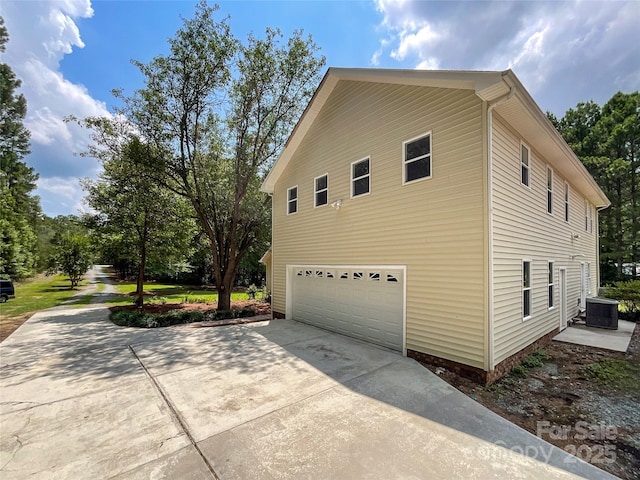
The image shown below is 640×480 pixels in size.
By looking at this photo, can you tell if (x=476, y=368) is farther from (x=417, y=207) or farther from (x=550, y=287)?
(x=550, y=287)

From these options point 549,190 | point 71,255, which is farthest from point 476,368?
point 71,255

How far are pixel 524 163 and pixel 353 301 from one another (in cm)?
544

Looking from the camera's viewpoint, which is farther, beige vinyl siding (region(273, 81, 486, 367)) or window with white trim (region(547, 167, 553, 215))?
window with white trim (region(547, 167, 553, 215))

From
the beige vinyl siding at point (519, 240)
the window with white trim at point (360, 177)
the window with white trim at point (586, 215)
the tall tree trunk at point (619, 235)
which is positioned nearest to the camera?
the beige vinyl siding at point (519, 240)

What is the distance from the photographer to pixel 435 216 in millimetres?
5922

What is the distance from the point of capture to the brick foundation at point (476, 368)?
5035 millimetres

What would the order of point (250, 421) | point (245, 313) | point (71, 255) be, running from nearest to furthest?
point (250, 421)
point (245, 313)
point (71, 255)

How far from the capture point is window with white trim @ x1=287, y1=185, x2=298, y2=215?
33.9ft

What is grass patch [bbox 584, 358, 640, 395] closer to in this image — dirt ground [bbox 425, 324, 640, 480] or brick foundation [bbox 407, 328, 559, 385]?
dirt ground [bbox 425, 324, 640, 480]

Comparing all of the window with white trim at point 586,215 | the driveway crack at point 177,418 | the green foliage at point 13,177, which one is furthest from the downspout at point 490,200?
the green foliage at point 13,177

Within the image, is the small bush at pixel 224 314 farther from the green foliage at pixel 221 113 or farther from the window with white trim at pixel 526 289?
the window with white trim at pixel 526 289

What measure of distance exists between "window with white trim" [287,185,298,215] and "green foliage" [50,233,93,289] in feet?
73.2

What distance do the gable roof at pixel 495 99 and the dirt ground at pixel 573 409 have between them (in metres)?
5.10

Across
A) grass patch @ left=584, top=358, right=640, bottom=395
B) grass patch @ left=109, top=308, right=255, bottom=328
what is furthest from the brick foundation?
grass patch @ left=109, top=308, right=255, bottom=328
